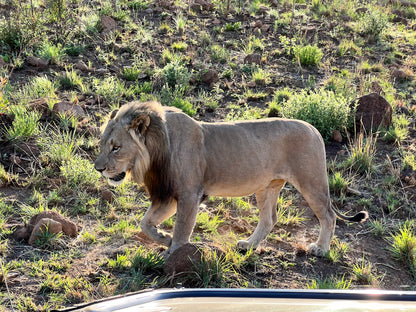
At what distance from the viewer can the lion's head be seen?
476 centimetres

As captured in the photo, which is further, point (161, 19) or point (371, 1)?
point (371, 1)

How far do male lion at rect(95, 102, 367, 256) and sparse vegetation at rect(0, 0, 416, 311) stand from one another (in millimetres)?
167

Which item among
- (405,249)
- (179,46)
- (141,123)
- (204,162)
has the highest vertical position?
(141,123)

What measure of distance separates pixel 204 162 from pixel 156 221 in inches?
24.5

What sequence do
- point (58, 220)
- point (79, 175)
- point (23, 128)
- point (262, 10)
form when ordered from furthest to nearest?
point (262, 10) < point (23, 128) < point (79, 175) < point (58, 220)

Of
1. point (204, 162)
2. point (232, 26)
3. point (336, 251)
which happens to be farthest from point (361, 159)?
point (232, 26)

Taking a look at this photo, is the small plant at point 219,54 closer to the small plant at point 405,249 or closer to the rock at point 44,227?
the small plant at point 405,249

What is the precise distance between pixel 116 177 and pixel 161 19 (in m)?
7.02

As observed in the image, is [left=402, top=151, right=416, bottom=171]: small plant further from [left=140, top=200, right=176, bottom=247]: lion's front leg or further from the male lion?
[left=140, top=200, right=176, bottom=247]: lion's front leg

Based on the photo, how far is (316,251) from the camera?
5535mm

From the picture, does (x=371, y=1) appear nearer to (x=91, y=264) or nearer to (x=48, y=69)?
(x=48, y=69)

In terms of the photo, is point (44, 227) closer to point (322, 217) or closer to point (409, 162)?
point (322, 217)

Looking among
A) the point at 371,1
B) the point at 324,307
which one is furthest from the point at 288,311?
the point at 371,1

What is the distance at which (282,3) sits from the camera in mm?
13109
